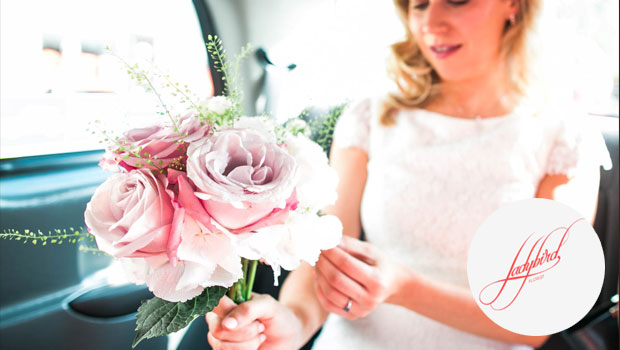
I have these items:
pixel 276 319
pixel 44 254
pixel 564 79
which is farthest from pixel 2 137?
pixel 564 79

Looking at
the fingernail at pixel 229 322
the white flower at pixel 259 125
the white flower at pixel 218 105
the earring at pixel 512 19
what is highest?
the earring at pixel 512 19

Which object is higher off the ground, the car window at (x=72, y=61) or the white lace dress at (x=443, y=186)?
the car window at (x=72, y=61)

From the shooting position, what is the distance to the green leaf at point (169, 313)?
0.40 m

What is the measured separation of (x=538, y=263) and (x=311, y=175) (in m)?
0.24

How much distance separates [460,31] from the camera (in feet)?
1.86

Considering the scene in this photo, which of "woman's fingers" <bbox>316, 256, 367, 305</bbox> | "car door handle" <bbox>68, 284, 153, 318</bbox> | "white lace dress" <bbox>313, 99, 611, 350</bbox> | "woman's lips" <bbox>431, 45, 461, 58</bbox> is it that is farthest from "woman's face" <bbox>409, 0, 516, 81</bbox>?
"car door handle" <bbox>68, 284, 153, 318</bbox>

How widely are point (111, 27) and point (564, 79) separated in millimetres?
659

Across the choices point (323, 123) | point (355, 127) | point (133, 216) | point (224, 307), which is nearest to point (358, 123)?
point (355, 127)

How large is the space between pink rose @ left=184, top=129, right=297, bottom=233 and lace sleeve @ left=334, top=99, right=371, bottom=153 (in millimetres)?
484

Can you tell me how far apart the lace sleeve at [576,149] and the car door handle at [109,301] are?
0.67 meters

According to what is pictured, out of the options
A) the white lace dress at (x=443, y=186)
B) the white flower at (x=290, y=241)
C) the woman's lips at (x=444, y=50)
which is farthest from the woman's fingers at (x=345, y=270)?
the woman's lips at (x=444, y=50)

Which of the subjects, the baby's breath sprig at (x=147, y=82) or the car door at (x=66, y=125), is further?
the car door at (x=66, y=125)

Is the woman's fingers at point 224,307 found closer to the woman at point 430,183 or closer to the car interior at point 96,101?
the woman at point 430,183

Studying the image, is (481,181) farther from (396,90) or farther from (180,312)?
(180,312)
